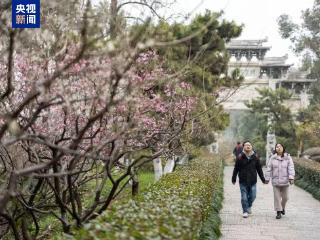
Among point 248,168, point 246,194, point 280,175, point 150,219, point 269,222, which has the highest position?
point 150,219

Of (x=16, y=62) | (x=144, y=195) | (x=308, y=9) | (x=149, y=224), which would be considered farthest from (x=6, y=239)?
(x=308, y=9)

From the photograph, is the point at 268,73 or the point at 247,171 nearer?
the point at 247,171

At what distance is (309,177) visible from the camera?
71.9ft

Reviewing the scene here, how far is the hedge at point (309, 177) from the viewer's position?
1950cm

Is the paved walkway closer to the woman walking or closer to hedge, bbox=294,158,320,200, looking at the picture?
the woman walking

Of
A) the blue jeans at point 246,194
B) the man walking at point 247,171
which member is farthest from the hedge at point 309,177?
the man walking at point 247,171

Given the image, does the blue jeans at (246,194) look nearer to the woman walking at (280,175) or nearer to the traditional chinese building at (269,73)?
the woman walking at (280,175)

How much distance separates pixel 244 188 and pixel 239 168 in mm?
427

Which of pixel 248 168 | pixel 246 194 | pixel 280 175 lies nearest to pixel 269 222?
pixel 246 194

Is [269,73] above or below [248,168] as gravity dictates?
above

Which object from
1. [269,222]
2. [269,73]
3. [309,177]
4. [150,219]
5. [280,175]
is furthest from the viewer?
[269,73]

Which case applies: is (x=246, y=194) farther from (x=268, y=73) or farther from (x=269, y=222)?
(x=268, y=73)

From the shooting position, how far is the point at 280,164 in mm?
12500

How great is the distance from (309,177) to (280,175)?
32.6 ft
